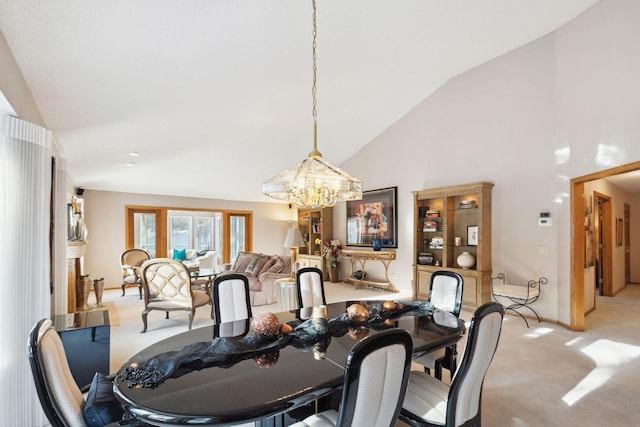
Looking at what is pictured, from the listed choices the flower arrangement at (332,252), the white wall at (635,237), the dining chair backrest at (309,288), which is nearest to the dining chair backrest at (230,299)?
the dining chair backrest at (309,288)

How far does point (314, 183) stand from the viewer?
3.03 metres

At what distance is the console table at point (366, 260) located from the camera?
23.5 ft

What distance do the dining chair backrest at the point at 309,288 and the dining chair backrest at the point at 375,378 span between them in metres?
1.86

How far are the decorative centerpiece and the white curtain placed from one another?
248 inches

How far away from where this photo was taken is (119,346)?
3834mm

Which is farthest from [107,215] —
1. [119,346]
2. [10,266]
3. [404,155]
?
[404,155]

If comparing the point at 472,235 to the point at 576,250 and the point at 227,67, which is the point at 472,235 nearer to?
the point at 576,250

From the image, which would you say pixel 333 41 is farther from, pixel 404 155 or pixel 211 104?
pixel 404 155

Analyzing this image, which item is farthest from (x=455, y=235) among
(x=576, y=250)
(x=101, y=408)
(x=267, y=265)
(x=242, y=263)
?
(x=101, y=408)

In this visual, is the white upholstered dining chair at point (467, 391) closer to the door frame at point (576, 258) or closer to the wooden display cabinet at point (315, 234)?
the door frame at point (576, 258)

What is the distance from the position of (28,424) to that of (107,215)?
6.20 meters

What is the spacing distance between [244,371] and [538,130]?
17.2 feet

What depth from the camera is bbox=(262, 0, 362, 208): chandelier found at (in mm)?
3012

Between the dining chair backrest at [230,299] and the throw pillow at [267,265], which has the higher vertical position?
the dining chair backrest at [230,299]
